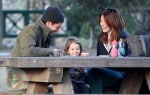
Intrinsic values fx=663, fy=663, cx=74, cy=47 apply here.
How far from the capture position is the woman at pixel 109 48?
6002 millimetres

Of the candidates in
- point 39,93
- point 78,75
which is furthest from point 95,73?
point 39,93

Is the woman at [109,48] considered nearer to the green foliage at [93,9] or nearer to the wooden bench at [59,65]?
the wooden bench at [59,65]

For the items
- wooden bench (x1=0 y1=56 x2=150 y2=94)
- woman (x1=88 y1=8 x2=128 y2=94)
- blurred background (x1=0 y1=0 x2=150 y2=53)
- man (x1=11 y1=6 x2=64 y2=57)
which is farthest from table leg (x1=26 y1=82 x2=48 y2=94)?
blurred background (x1=0 y1=0 x2=150 y2=53)

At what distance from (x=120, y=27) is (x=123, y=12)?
1004 centimetres

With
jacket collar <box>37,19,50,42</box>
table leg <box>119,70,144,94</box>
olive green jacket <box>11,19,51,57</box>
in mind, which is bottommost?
table leg <box>119,70,144,94</box>

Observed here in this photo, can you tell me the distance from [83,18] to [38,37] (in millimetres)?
10751

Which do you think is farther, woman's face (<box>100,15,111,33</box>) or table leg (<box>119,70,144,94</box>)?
woman's face (<box>100,15,111,33</box>)

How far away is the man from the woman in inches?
20.2

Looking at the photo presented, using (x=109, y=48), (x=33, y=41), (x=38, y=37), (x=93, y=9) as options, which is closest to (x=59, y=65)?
(x=33, y=41)

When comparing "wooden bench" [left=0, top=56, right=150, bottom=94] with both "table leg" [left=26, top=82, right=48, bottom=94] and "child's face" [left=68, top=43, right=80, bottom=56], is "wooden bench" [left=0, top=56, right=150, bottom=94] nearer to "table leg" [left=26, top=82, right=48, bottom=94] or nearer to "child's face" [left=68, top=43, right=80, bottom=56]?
"table leg" [left=26, top=82, right=48, bottom=94]

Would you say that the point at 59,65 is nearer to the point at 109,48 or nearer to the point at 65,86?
the point at 65,86

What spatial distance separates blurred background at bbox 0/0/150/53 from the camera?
1603cm

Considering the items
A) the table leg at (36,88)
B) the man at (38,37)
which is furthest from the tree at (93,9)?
the table leg at (36,88)

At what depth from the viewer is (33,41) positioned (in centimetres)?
568
